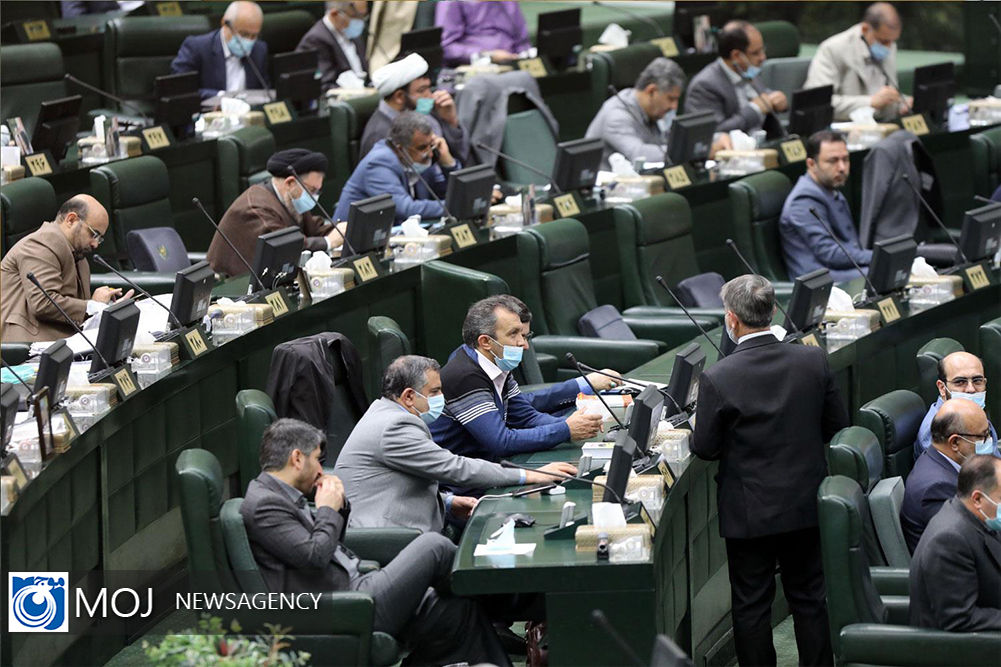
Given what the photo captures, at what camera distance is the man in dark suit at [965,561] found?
4102 millimetres

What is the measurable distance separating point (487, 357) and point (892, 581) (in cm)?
Answer: 136

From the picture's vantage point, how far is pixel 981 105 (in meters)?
9.16

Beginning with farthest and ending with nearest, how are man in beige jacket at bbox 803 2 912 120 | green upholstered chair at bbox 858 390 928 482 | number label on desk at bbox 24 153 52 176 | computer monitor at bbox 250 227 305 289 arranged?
man in beige jacket at bbox 803 2 912 120 < number label on desk at bbox 24 153 52 176 < computer monitor at bbox 250 227 305 289 < green upholstered chair at bbox 858 390 928 482

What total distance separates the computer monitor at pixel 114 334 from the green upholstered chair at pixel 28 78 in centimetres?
355

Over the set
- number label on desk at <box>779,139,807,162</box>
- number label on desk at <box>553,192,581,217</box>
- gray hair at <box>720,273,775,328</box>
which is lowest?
number label on desk at <box>779,139,807,162</box>

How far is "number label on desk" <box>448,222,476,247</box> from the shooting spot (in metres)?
6.71

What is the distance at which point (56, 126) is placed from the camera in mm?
7238

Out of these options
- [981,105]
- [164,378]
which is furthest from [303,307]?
[981,105]

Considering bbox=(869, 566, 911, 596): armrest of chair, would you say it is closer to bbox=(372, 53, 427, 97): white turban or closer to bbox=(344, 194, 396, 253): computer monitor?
bbox=(344, 194, 396, 253): computer monitor

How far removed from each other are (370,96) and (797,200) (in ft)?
6.97

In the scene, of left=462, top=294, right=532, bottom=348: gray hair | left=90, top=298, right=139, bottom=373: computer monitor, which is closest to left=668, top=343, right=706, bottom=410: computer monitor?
left=462, top=294, right=532, bottom=348: gray hair

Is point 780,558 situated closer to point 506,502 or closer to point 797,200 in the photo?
point 506,502

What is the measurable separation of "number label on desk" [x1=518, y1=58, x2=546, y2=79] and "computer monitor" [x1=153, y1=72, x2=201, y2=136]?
1977 mm

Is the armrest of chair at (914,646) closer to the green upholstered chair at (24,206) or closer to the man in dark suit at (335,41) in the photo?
the green upholstered chair at (24,206)
